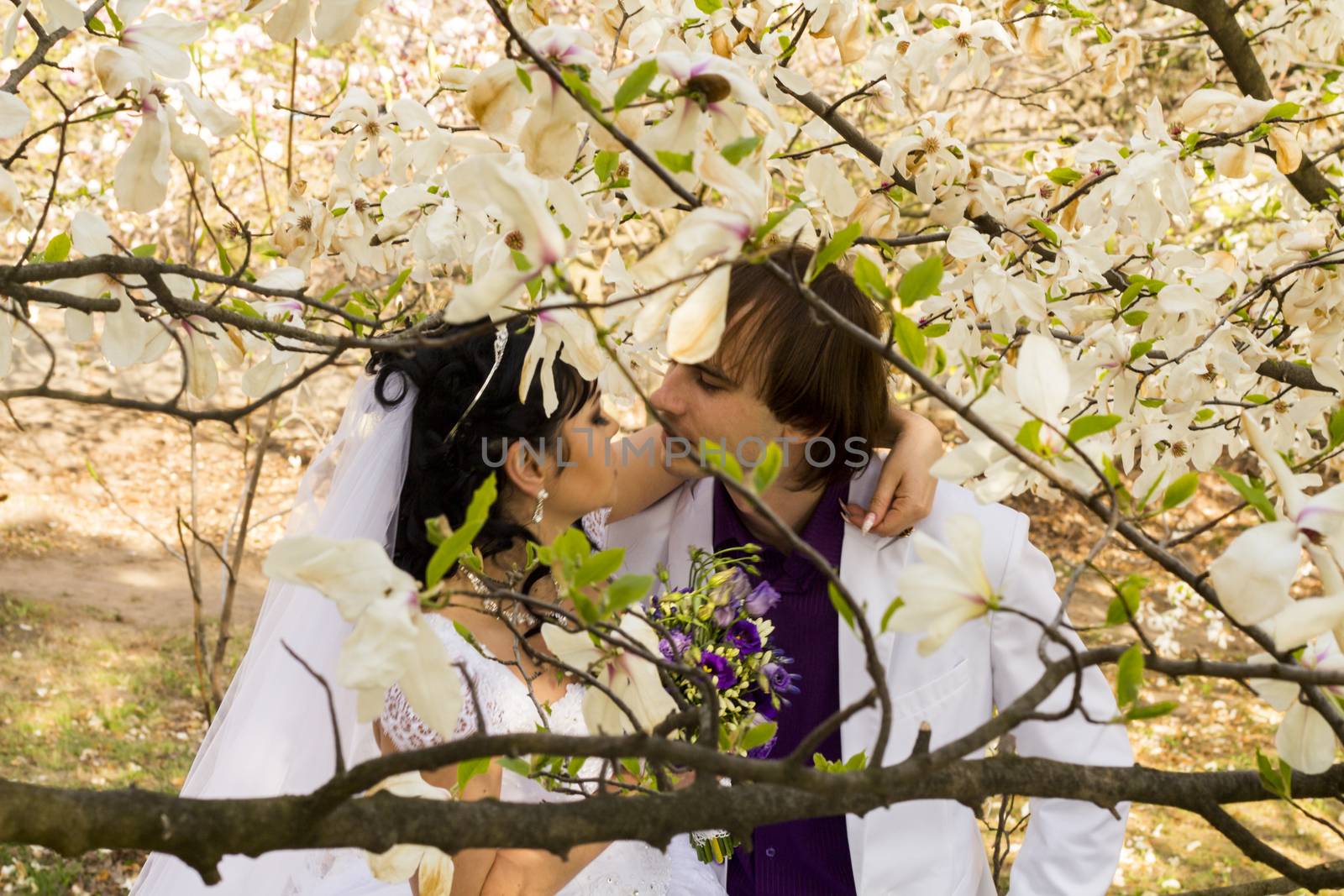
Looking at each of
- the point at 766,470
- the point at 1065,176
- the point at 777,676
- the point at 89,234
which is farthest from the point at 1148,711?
the point at 1065,176

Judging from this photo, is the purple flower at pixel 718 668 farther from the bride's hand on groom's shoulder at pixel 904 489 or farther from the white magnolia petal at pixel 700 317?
the white magnolia petal at pixel 700 317

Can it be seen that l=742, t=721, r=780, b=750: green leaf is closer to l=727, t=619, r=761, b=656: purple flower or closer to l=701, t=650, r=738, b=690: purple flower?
l=701, t=650, r=738, b=690: purple flower

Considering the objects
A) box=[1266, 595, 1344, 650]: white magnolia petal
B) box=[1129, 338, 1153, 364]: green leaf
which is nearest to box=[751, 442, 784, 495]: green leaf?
box=[1266, 595, 1344, 650]: white magnolia petal

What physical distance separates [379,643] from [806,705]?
60.1 inches

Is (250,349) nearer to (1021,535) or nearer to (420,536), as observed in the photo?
(420,536)

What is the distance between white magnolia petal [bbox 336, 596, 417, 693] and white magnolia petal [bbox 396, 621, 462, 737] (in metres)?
0.01

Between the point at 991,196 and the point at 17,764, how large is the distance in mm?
3987

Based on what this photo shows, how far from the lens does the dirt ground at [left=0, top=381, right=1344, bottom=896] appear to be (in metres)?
4.38

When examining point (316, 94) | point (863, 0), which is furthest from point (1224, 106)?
point (316, 94)

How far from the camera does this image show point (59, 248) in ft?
3.90

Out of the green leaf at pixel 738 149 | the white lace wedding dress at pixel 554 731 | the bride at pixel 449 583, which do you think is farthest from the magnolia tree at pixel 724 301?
the white lace wedding dress at pixel 554 731

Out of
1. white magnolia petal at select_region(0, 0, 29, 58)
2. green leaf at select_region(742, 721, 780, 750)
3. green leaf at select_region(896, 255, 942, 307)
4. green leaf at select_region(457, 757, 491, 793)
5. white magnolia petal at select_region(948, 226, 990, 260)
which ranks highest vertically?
white magnolia petal at select_region(948, 226, 990, 260)

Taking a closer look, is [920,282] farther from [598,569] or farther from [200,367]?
[200,367]

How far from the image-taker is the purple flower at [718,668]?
149 centimetres
